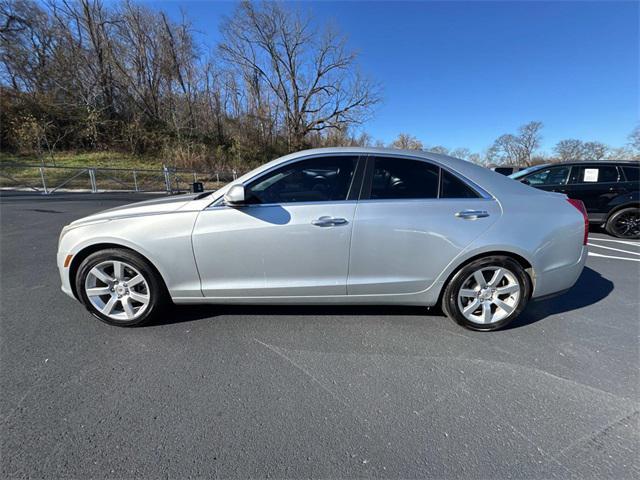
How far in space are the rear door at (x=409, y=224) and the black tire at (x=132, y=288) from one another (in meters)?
1.76

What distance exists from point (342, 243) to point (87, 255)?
234cm

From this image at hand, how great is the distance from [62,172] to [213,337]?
60.6ft

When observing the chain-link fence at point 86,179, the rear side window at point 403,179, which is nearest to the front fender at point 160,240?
the rear side window at point 403,179

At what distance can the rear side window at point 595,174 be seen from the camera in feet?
20.2

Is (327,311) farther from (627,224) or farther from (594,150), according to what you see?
(594,150)

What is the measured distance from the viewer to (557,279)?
2611 millimetres

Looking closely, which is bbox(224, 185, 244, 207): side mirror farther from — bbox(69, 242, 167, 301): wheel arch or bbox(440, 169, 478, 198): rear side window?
bbox(440, 169, 478, 198): rear side window

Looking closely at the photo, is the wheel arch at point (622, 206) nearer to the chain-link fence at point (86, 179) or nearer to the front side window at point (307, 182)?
the front side window at point (307, 182)

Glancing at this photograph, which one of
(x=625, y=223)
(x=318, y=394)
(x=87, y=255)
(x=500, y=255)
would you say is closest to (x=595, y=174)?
(x=625, y=223)

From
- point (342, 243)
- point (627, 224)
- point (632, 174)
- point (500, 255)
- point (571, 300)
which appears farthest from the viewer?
point (627, 224)

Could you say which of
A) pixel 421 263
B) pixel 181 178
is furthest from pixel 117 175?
pixel 421 263

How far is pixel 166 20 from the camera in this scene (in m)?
23.2

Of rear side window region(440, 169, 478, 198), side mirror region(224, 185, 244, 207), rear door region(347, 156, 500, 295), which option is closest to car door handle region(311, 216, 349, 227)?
rear door region(347, 156, 500, 295)

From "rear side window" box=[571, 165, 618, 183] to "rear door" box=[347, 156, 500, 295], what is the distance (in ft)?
19.0
